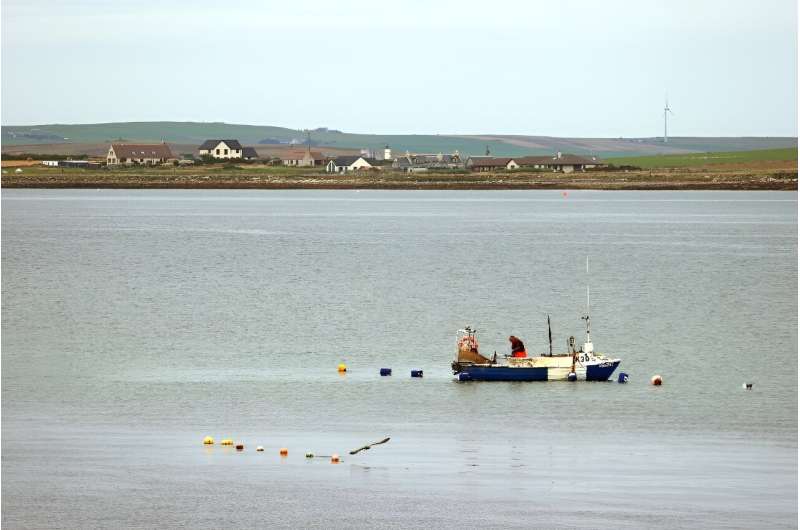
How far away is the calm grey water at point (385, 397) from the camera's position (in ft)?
91.2

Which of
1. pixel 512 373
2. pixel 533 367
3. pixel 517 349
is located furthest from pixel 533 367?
pixel 517 349

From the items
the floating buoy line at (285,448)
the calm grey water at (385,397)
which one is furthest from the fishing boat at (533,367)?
the floating buoy line at (285,448)

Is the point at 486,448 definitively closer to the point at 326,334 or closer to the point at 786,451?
the point at 786,451

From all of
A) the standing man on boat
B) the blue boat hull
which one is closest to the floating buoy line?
the blue boat hull

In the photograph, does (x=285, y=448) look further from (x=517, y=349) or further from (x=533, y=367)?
(x=517, y=349)

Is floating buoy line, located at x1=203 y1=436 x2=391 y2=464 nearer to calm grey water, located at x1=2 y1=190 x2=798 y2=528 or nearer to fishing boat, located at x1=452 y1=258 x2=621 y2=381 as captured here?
calm grey water, located at x1=2 y1=190 x2=798 y2=528

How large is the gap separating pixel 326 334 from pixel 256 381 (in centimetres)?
1106

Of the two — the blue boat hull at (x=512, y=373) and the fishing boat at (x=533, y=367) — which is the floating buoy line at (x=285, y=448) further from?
the fishing boat at (x=533, y=367)

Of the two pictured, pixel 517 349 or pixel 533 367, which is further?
pixel 517 349

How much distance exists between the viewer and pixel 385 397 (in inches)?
1528

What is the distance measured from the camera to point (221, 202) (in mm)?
197000

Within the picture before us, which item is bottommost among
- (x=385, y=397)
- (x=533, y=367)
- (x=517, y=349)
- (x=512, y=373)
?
(x=385, y=397)

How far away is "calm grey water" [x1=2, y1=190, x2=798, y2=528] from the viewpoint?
27797mm

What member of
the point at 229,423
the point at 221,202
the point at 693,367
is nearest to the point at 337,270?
the point at 693,367
